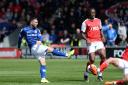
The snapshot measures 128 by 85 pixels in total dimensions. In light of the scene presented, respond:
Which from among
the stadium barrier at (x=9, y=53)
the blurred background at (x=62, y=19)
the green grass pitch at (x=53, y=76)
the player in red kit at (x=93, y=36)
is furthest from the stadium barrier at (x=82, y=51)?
the player in red kit at (x=93, y=36)

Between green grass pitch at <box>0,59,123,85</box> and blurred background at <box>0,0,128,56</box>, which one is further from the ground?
blurred background at <box>0,0,128,56</box>

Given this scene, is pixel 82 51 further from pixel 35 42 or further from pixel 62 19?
pixel 35 42

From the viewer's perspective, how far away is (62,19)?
38.7m

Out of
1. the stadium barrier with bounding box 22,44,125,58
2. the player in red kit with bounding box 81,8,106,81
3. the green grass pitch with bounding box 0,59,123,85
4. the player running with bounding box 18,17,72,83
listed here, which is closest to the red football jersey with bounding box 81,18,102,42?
the player in red kit with bounding box 81,8,106,81

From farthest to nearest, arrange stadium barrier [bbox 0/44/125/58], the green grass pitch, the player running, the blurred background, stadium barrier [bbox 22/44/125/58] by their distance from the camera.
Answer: the blurred background, stadium barrier [bbox 0/44/125/58], stadium barrier [bbox 22/44/125/58], the player running, the green grass pitch

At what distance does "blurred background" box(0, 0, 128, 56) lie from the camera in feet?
117

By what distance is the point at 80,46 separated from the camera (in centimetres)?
3566

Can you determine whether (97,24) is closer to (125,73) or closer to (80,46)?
(125,73)

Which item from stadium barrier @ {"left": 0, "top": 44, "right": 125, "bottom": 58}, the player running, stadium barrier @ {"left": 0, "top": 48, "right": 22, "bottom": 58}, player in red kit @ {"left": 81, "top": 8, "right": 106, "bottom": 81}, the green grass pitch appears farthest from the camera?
stadium barrier @ {"left": 0, "top": 48, "right": 22, "bottom": 58}

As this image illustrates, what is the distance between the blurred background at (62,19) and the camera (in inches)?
1404

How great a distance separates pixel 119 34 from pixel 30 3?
950 cm

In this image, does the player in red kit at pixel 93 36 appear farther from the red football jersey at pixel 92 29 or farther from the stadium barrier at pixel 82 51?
the stadium barrier at pixel 82 51

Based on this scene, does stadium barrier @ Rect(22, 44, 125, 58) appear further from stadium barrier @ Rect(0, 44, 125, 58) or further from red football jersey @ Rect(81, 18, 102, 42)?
red football jersey @ Rect(81, 18, 102, 42)

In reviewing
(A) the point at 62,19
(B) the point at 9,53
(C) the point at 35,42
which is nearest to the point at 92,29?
(C) the point at 35,42
